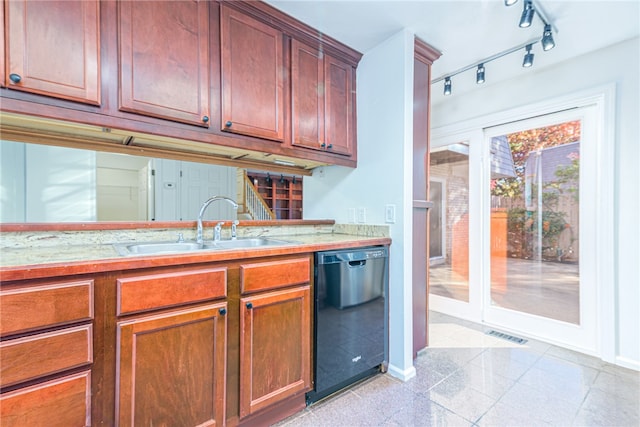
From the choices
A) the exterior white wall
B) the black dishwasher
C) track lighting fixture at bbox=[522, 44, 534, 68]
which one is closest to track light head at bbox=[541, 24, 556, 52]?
track lighting fixture at bbox=[522, 44, 534, 68]

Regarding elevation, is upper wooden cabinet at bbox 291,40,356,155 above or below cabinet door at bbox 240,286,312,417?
above

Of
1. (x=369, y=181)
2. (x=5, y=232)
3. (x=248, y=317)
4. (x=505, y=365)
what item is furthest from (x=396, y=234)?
(x=5, y=232)

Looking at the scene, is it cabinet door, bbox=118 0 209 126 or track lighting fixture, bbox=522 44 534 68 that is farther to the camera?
track lighting fixture, bbox=522 44 534 68

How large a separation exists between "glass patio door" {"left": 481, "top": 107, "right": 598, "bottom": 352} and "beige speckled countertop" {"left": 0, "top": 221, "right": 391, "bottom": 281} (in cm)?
160

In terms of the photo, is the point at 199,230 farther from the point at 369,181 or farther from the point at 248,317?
the point at 369,181

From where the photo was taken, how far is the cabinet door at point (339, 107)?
2.15m

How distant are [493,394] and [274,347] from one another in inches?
56.4

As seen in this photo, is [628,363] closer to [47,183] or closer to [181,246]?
[181,246]

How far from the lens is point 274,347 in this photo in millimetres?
1514

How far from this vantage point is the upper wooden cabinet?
1983 mm

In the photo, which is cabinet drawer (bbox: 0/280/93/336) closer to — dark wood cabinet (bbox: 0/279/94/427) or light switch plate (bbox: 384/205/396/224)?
Result: dark wood cabinet (bbox: 0/279/94/427)

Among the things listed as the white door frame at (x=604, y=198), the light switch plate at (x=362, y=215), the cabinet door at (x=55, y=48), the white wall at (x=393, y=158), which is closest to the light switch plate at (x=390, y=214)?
the white wall at (x=393, y=158)

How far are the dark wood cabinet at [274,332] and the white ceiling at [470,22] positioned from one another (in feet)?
5.19

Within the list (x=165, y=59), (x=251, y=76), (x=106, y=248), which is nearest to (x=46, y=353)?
(x=106, y=248)
